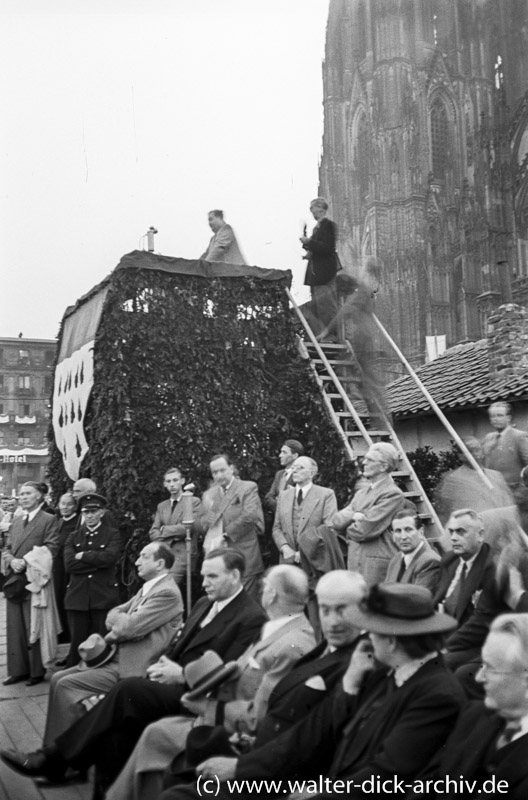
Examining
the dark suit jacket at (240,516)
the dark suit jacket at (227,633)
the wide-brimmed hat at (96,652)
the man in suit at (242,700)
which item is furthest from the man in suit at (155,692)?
the dark suit jacket at (240,516)

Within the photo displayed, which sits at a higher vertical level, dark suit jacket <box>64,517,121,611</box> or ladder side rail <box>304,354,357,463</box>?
ladder side rail <box>304,354,357,463</box>

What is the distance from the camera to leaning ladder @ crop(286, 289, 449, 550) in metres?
8.45

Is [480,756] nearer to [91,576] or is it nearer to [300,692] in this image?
[300,692]

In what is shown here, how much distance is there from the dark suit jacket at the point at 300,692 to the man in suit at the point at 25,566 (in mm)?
4361

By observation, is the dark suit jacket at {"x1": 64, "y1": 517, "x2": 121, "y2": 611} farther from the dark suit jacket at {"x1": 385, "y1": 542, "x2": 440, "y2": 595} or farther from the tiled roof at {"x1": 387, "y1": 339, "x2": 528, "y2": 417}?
the tiled roof at {"x1": 387, "y1": 339, "x2": 528, "y2": 417}

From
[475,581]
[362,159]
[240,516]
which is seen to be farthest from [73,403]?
[362,159]

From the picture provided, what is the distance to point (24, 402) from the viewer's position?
77.5ft

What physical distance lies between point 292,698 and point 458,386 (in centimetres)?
1010

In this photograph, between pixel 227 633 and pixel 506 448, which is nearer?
pixel 227 633

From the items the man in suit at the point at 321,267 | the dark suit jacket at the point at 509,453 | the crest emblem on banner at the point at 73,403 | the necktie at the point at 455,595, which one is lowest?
the necktie at the point at 455,595

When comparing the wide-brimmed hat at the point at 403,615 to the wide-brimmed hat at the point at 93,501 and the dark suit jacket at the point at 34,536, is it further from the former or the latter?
the dark suit jacket at the point at 34,536

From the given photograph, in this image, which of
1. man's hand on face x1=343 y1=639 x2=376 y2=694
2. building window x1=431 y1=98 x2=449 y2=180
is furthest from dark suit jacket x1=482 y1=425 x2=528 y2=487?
building window x1=431 y1=98 x2=449 y2=180

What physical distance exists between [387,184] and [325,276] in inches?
1710

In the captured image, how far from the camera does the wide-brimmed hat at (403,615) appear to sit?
329 centimetres
